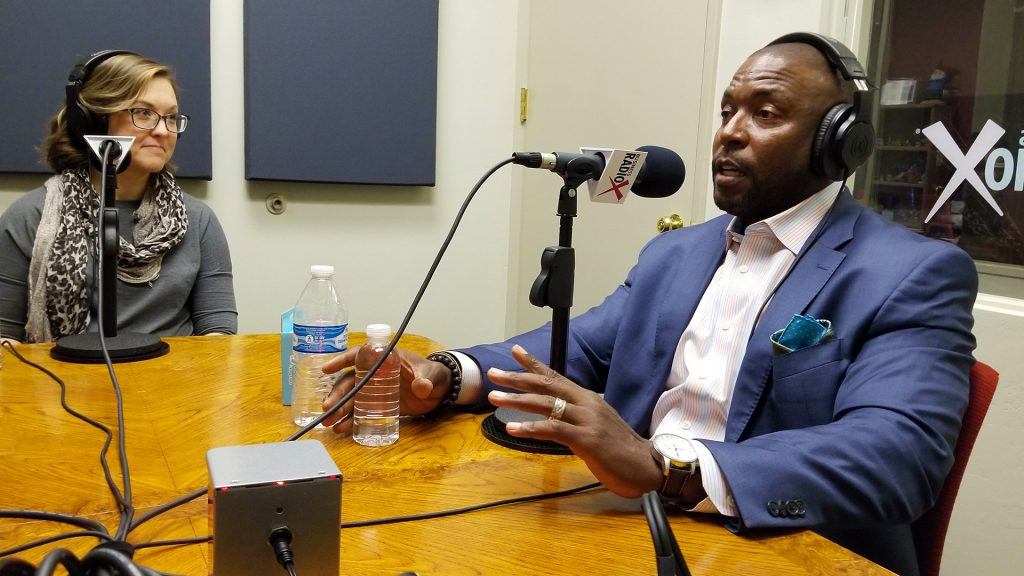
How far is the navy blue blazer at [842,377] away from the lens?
85 centimetres

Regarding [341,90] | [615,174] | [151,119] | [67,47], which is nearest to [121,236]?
[151,119]

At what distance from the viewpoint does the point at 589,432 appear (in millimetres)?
838

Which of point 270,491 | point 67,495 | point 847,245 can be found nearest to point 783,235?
point 847,245

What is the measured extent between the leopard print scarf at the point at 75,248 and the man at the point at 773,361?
47.4 inches

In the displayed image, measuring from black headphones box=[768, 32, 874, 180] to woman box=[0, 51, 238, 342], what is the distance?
1589 millimetres

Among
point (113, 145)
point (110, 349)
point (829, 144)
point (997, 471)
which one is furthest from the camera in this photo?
point (997, 471)

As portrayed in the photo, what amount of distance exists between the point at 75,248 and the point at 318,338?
1243 millimetres

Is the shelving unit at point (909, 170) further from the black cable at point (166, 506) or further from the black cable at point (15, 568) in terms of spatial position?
the black cable at point (15, 568)

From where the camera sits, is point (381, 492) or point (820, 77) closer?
point (381, 492)

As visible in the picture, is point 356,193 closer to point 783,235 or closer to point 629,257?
point 629,257

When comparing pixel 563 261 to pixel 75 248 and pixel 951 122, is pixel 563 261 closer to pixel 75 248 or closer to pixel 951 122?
pixel 951 122

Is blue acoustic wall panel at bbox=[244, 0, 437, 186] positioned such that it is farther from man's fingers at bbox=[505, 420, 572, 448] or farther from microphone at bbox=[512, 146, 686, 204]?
man's fingers at bbox=[505, 420, 572, 448]

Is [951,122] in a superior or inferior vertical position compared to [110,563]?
superior

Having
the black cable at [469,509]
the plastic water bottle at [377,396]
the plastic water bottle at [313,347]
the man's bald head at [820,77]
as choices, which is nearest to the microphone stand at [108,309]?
the plastic water bottle at [313,347]
